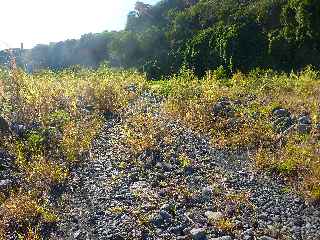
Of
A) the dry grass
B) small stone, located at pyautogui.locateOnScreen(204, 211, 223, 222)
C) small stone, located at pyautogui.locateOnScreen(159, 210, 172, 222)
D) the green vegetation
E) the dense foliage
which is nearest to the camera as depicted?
small stone, located at pyautogui.locateOnScreen(204, 211, 223, 222)

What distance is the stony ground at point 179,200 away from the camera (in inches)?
267

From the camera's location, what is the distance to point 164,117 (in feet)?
39.6

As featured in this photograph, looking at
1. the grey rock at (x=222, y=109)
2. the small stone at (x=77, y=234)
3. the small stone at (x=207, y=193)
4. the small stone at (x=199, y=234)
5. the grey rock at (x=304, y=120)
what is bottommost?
the small stone at (x=77, y=234)

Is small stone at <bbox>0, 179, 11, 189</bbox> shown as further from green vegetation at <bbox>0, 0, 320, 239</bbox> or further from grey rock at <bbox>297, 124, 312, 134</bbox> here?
grey rock at <bbox>297, 124, 312, 134</bbox>

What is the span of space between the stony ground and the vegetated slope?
16 mm

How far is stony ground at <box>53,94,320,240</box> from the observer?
6789 mm

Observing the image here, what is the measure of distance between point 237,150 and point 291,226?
3133mm

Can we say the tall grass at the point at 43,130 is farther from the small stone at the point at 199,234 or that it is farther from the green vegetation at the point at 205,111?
the small stone at the point at 199,234

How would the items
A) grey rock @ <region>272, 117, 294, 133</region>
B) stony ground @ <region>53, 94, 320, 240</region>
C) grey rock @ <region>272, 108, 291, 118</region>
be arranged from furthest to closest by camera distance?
1. grey rock @ <region>272, 108, 291, 118</region>
2. grey rock @ <region>272, 117, 294, 133</region>
3. stony ground @ <region>53, 94, 320, 240</region>

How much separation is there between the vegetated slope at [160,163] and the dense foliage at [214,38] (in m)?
7.56

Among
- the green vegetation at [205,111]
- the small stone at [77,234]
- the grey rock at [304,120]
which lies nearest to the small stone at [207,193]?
the green vegetation at [205,111]

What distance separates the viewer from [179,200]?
7.62 metres

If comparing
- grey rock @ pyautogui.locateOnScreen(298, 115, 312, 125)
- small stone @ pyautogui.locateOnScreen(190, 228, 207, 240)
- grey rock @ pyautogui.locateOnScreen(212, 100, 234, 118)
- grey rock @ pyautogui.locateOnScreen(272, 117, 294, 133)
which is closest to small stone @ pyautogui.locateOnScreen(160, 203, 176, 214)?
small stone @ pyautogui.locateOnScreen(190, 228, 207, 240)

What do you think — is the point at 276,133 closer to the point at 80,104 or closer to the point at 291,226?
the point at 291,226
